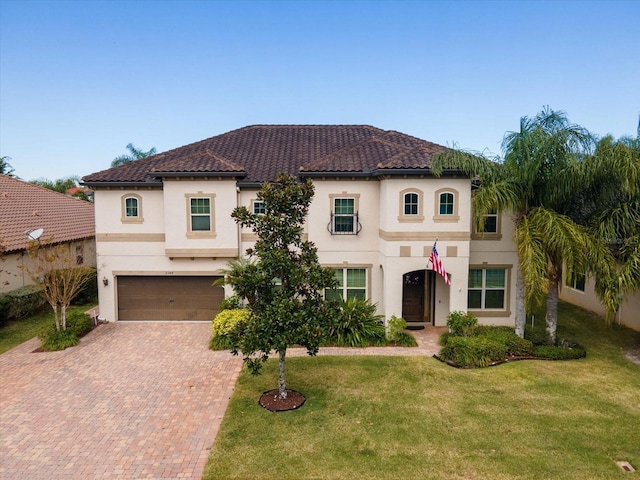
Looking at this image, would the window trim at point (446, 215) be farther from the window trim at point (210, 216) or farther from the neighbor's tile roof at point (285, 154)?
the window trim at point (210, 216)

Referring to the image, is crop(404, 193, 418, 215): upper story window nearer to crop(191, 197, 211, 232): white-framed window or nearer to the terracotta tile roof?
crop(191, 197, 211, 232): white-framed window

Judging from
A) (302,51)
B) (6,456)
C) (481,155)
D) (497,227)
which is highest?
(302,51)

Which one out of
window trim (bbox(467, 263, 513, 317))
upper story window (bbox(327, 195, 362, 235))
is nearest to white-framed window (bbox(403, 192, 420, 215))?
upper story window (bbox(327, 195, 362, 235))

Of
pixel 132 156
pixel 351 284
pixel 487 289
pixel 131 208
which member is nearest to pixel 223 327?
pixel 351 284

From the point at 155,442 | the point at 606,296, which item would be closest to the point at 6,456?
the point at 155,442

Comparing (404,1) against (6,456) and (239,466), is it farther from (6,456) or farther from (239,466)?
(6,456)

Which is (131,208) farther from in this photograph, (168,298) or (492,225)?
(492,225)
